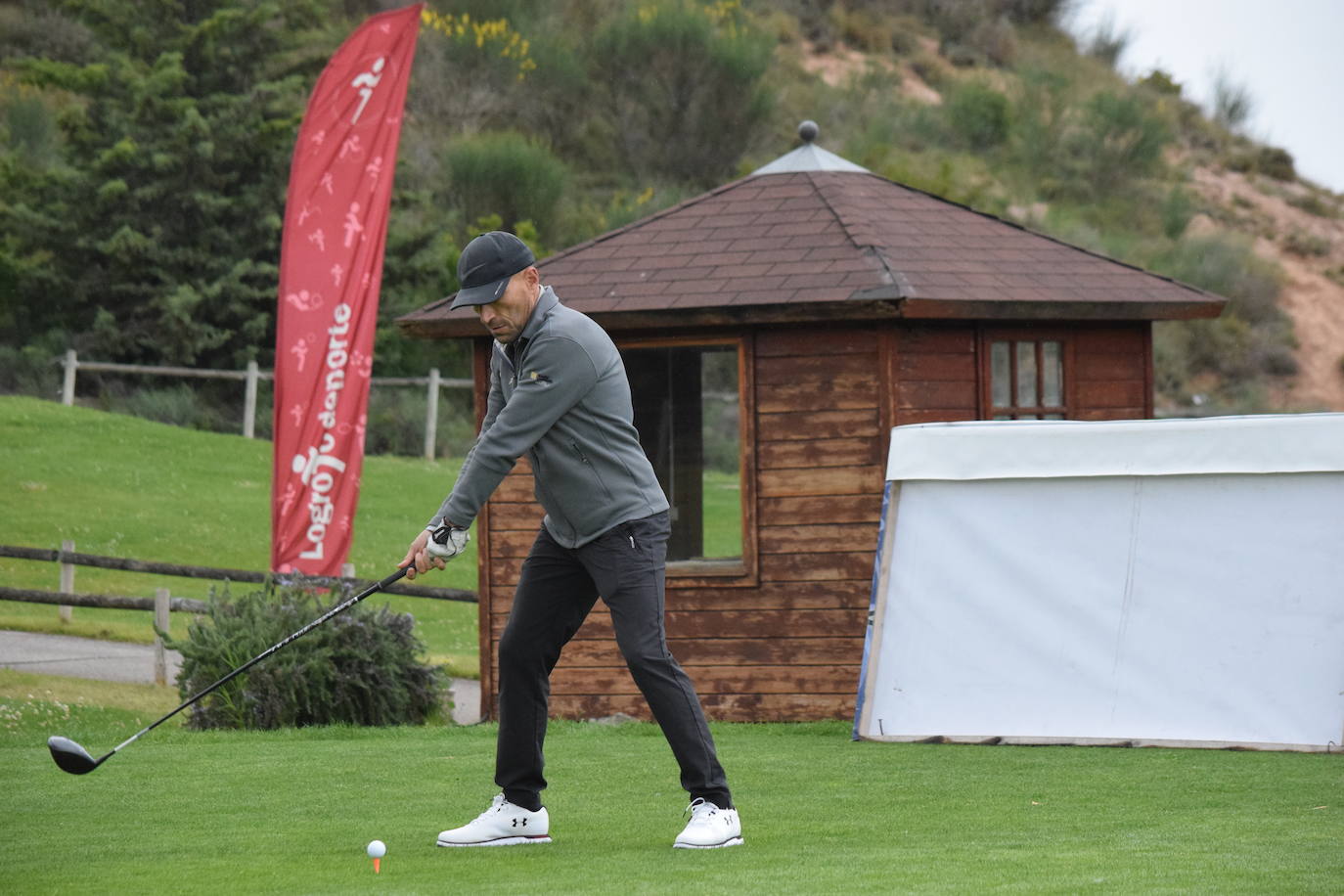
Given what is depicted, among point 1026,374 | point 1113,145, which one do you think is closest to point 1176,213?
point 1113,145

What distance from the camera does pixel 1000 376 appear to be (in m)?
10.5

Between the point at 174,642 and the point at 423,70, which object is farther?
the point at 423,70

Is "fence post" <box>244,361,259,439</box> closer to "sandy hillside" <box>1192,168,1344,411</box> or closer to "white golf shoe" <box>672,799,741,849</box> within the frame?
"sandy hillside" <box>1192,168,1344,411</box>

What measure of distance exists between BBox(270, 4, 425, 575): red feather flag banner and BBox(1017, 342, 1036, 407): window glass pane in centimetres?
439

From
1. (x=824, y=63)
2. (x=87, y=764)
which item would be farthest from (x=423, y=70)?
(x=87, y=764)

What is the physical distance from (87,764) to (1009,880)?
2.90 metres

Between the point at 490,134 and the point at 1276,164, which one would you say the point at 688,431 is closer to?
the point at 490,134

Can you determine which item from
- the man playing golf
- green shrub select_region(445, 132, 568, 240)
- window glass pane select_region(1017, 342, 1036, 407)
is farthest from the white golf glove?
green shrub select_region(445, 132, 568, 240)

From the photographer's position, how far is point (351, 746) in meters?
8.60

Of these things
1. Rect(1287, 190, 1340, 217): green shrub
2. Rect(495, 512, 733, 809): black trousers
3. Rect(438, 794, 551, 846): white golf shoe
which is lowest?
Rect(438, 794, 551, 846): white golf shoe

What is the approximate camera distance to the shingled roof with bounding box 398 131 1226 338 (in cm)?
992

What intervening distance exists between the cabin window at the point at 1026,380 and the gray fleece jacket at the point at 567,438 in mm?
5451

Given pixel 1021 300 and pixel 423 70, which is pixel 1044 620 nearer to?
pixel 1021 300

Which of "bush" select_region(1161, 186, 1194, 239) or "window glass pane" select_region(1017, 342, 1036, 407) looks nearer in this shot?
"window glass pane" select_region(1017, 342, 1036, 407)
